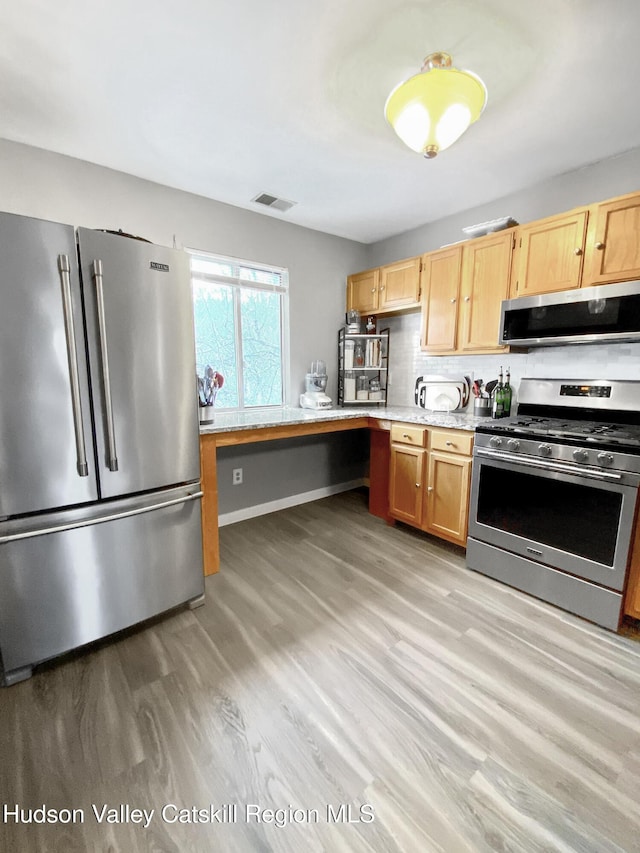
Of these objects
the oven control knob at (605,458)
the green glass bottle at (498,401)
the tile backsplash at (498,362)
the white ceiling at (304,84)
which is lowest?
the oven control knob at (605,458)

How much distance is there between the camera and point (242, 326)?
3.03 meters

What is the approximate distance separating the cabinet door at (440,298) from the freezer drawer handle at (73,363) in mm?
2442

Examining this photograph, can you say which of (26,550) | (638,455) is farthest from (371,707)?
(638,455)

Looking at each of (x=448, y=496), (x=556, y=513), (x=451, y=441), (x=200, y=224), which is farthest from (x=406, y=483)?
(x=200, y=224)

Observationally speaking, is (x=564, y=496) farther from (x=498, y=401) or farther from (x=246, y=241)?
(x=246, y=241)

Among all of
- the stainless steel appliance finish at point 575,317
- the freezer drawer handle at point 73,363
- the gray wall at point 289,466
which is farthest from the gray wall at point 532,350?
the freezer drawer handle at point 73,363

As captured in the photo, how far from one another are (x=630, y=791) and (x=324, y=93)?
9.45 feet

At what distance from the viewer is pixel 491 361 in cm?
287

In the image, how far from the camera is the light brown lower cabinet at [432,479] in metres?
2.41

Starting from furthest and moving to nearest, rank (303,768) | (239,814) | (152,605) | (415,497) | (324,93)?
(415,497) < (152,605) < (324,93) < (303,768) < (239,814)

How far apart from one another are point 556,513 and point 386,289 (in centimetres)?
228

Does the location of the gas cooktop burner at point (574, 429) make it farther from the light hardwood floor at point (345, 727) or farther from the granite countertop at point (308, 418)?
the light hardwood floor at point (345, 727)

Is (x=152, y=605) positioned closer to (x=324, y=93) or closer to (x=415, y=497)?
(x=415, y=497)

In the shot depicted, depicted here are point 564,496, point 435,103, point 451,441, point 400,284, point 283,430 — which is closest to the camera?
point 435,103
